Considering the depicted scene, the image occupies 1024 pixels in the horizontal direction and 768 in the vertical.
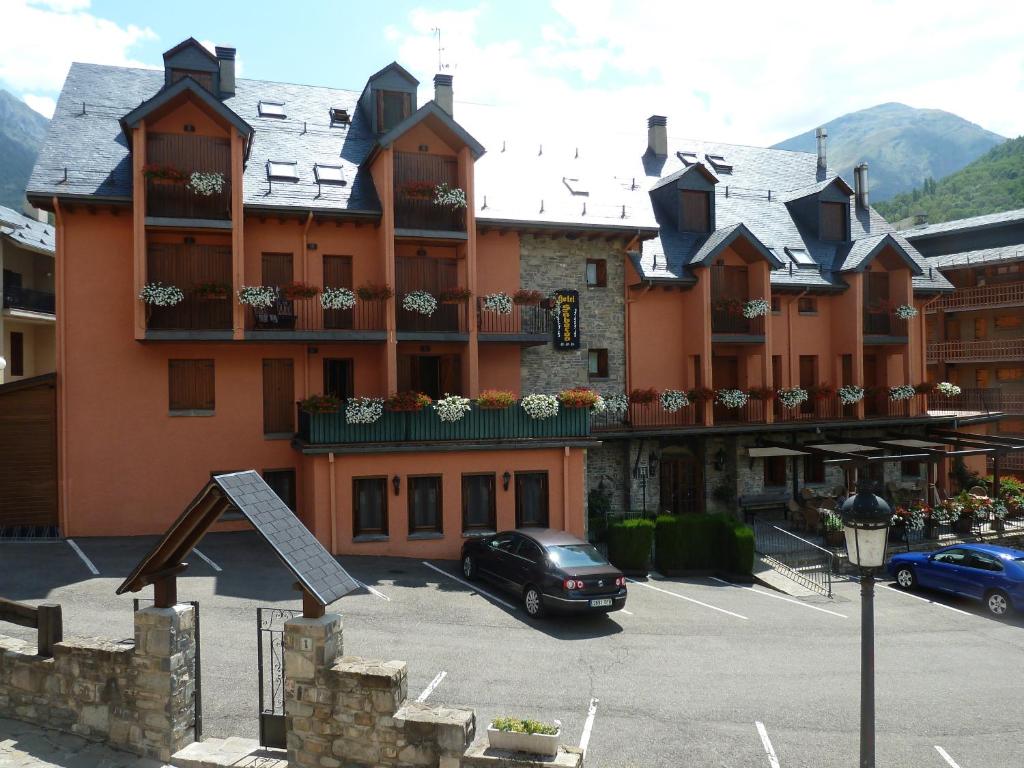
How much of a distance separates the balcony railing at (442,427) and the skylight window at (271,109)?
32.8 ft

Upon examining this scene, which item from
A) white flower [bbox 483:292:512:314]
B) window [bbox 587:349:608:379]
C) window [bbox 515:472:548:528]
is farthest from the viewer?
window [bbox 587:349:608:379]

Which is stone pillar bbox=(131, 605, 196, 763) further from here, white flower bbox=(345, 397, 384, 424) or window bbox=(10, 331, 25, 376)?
window bbox=(10, 331, 25, 376)

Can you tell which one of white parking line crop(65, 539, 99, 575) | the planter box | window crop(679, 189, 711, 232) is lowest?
white parking line crop(65, 539, 99, 575)

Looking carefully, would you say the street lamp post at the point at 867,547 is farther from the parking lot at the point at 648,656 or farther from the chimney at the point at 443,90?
the chimney at the point at 443,90

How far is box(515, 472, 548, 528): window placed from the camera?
66.0ft

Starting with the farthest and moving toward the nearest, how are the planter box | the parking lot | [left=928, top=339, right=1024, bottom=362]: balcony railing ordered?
[left=928, top=339, right=1024, bottom=362]: balcony railing < the parking lot < the planter box

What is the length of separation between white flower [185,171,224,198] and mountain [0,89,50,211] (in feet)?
135

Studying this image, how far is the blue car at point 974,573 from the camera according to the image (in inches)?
663

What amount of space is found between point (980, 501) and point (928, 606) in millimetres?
8560

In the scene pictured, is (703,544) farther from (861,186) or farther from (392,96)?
(861,186)

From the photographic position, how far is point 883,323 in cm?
2862

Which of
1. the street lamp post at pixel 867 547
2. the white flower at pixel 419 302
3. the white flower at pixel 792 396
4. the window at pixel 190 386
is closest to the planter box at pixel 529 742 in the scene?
the street lamp post at pixel 867 547

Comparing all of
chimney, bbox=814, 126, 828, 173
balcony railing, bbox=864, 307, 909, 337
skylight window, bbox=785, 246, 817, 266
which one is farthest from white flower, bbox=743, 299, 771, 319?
chimney, bbox=814, 126, 828, 173

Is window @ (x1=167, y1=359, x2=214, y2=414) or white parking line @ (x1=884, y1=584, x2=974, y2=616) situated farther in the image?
window @ (x1=167, y1=359, x2=214, y2=414)
